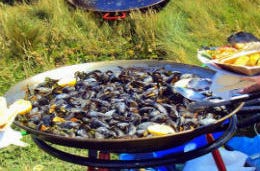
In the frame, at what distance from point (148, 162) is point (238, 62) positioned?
613 millimetres

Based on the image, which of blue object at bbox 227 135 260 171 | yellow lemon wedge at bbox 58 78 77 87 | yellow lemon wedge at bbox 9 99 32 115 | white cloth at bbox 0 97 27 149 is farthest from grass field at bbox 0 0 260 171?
white cloth at bbox 0 97 27 149

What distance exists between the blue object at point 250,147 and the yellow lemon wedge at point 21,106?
5.49 ft

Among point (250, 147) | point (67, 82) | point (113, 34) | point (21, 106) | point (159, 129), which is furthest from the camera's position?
point (113, 34)

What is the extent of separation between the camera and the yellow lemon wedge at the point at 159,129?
2113mm

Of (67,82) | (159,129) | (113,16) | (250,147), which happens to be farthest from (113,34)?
(159,129)

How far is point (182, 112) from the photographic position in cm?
233

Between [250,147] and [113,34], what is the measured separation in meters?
2.51

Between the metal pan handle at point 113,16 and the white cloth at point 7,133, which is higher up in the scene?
the white cloth at point 7,133

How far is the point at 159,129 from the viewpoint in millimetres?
2139

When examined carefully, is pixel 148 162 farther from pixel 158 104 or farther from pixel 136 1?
pixel 136 1

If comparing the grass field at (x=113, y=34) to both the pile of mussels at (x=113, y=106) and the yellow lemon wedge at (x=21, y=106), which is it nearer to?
the pile of mussels at (x=113, y=106)

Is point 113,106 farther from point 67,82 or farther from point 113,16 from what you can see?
point 113,16

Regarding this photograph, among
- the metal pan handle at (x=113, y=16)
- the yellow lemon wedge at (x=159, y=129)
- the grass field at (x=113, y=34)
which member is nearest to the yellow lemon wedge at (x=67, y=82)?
the yellow lemon wedge at (x=159, y=129)

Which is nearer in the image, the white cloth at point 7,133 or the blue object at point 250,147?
the white cloth at point 7,133
